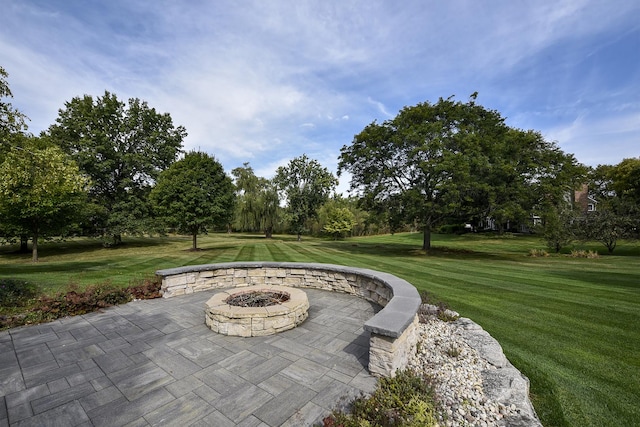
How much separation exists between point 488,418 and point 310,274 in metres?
5.73

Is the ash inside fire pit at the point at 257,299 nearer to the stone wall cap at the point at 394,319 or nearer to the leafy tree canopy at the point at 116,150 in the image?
the stone wall cap at the point at 394,319

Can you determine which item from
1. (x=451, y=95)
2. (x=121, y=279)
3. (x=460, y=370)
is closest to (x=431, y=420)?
(x=460, y=370)

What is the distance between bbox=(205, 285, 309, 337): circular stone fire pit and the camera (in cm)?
465

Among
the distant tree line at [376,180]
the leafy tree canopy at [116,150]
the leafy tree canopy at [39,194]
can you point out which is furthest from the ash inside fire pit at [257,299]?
the leafy tree canopy at [116,150]

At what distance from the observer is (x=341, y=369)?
3.60m

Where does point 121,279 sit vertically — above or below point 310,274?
Answer: below

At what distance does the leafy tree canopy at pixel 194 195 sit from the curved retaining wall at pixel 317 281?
12744 millimetres

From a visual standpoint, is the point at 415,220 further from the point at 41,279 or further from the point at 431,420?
the point at 41,279

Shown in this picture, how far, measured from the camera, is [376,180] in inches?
792

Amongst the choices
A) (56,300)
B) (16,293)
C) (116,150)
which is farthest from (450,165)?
(116,150)

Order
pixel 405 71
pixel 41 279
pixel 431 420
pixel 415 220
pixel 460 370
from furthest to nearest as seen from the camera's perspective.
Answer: pixel 415 220 → pixel 405 71 → pixel 41 279 → pixel 460 370 → pixel 431 420

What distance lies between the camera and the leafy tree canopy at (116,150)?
75.3 ft

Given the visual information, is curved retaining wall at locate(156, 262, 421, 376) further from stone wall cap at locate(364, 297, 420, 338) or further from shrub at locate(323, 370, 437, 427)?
shrub at locate(323, 370, 437, 427)

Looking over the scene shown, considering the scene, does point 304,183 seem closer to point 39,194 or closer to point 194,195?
point 194,195
